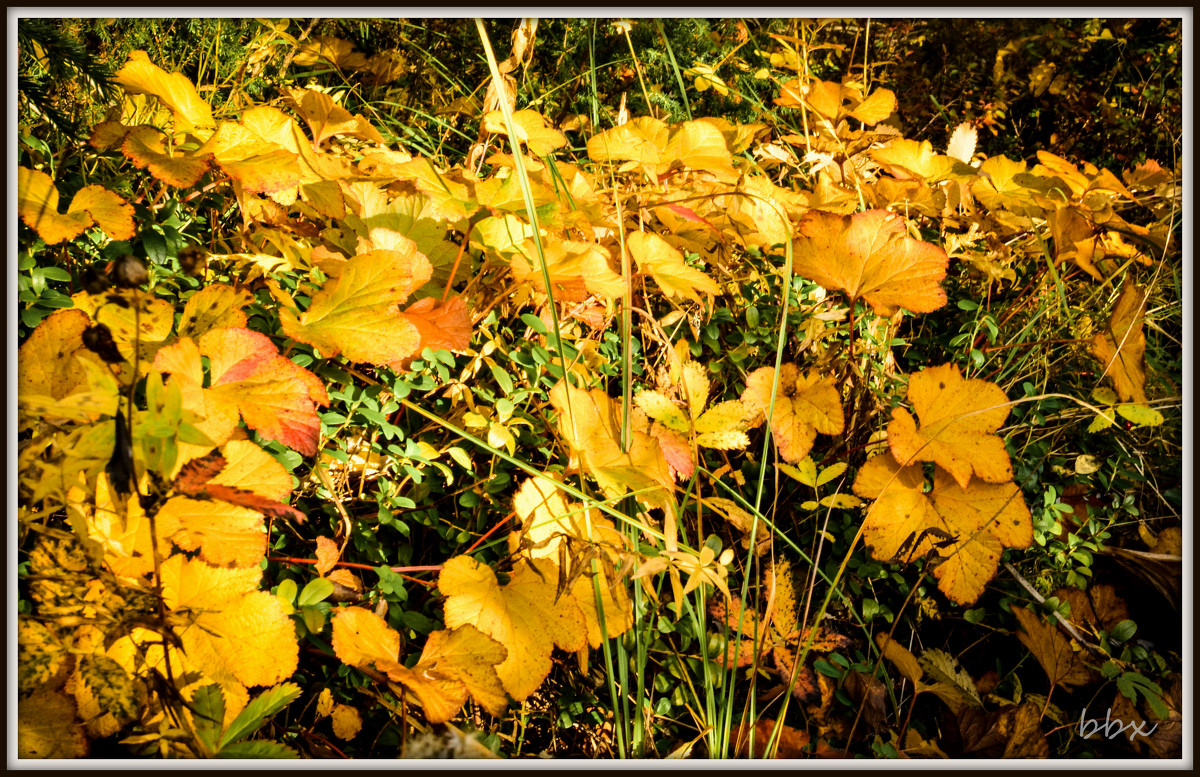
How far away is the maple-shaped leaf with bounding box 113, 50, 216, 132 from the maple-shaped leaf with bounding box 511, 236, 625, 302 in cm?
55

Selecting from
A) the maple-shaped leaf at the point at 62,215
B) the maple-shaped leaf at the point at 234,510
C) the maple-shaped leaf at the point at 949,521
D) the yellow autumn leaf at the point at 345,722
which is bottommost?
the yellow autumn leaf at the point at 345,722

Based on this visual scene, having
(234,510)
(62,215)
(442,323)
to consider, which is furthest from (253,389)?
(62,215)

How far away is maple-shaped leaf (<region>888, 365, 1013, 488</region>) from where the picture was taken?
41.1 inches

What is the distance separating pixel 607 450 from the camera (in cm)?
93

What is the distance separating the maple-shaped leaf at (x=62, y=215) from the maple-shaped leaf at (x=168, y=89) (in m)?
0.22

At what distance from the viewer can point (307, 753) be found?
861 millimetres

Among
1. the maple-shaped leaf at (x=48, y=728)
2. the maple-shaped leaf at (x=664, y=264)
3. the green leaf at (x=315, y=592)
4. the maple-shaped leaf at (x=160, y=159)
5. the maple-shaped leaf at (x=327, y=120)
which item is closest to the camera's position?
the maple-shaped leaf at (x=48, y=728)

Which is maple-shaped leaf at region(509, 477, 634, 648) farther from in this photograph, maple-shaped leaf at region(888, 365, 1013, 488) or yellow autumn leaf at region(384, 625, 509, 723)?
maple-shaped leaf at region(888, 365, 1013, 488)

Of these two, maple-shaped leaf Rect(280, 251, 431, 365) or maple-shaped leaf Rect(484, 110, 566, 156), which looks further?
maple-shaped leaf Rect(484, 110, 566, 156)

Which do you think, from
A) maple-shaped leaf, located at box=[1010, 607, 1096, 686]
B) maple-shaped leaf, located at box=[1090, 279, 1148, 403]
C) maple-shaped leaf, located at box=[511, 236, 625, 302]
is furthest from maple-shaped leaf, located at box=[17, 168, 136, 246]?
maple-shaped leaf, located at box=[1090, 279, 1148, 403]

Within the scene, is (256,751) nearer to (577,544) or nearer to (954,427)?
(577,544)

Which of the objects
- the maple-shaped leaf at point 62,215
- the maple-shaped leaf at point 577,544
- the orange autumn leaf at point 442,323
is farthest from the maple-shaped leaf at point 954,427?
the maple-shaped leaf at point 62,215

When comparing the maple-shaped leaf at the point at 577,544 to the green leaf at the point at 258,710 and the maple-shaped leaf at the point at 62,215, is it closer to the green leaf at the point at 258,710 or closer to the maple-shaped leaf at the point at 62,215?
the green leaf at the point at 258,710

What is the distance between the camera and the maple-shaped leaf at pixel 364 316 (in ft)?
2.85
